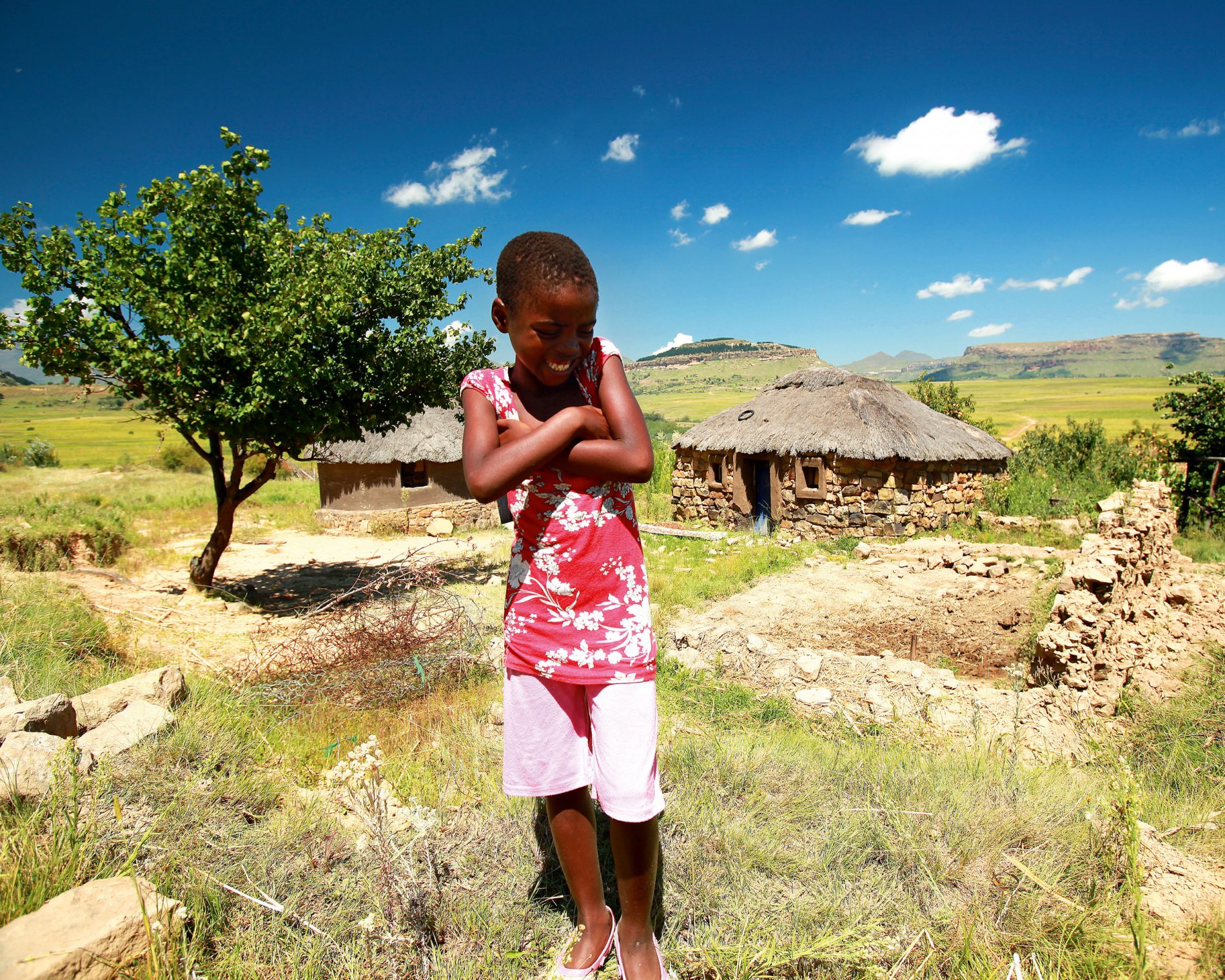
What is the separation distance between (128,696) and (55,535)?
652 centimetres

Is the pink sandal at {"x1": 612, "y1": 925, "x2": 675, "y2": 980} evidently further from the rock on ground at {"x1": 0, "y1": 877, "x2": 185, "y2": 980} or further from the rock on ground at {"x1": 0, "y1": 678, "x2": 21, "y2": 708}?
the rock on ground at {"x1": 0, "y1": 678, "x2": 21, "y2": 708}

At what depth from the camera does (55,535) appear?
770cm

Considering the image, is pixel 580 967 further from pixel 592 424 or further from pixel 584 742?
pixel 592 424

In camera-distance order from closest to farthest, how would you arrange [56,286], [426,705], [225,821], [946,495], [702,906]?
Result: [702,906] → [225,821] → [426,705] → [56,286] → [946,495]

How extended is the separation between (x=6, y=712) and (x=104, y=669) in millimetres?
1701

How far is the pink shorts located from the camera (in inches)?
59.7

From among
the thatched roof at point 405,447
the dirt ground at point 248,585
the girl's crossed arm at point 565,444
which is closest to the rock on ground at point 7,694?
the dirt ground at point 248,585

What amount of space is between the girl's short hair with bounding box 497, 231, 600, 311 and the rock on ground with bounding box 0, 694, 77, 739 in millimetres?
2523

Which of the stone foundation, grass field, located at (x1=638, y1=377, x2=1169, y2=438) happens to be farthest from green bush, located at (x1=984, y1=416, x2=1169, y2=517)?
grass field, located at (x1=638, y1=377, x2=1169, y2=438)

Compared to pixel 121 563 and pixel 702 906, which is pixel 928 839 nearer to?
pixel 702 906

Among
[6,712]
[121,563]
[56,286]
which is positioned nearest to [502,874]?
[6,712]

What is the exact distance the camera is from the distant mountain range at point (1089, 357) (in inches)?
6117

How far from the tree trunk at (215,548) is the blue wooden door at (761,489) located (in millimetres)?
9102

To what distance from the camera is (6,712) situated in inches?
95.7
